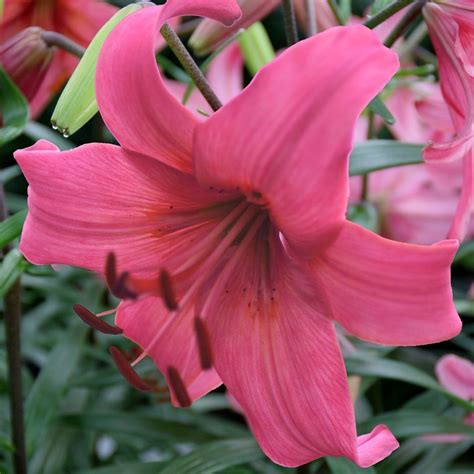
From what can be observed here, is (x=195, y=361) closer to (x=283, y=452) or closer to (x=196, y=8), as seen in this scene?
(x=283, y=452)

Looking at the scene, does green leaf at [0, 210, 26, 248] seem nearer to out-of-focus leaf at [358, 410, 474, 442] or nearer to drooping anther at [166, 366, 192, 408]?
drooping anther at [166, 366, 192, 408]

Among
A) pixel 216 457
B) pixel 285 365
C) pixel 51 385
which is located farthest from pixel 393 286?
pixel 51 385

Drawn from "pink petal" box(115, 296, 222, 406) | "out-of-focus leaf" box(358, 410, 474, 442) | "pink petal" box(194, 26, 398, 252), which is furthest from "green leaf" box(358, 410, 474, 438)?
"pink petal" box(194, 26, 398, 252)

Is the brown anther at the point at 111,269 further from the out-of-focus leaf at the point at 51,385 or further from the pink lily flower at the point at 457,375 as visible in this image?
the pink lily flower at the point at 457,375

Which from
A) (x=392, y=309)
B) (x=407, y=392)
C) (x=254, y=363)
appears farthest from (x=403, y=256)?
(x=407, y=392)

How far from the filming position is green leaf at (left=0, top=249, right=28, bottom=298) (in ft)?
2.03

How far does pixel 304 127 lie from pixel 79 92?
18 centimetres

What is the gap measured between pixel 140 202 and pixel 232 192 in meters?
0.06

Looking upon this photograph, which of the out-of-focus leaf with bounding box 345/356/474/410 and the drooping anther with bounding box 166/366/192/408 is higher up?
the drooping anther with bounding box 166/366/192/408

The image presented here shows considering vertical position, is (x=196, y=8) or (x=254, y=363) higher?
(x=196, y=8)

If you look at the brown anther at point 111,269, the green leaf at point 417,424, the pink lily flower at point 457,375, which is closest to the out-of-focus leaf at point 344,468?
the green leaf at point 417,424

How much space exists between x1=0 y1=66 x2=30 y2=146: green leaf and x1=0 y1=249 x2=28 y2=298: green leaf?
0.33 feet

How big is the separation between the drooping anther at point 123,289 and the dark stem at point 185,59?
130mm

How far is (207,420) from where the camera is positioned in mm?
1103
